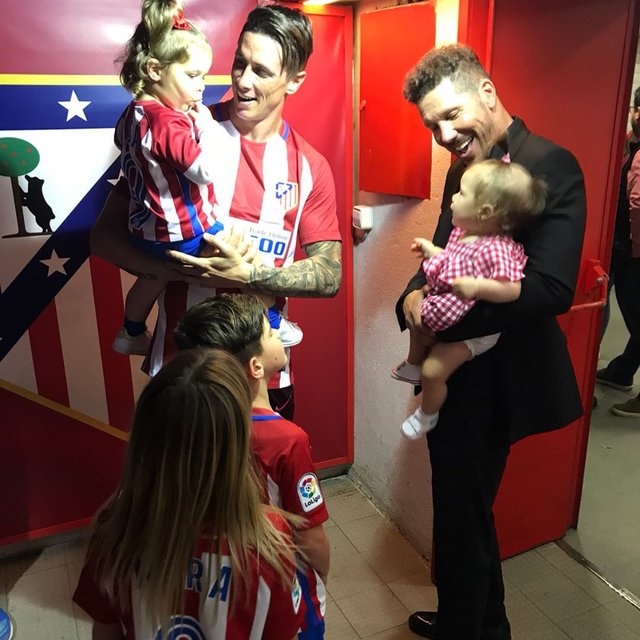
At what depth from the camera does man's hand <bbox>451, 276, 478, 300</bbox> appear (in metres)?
1.45

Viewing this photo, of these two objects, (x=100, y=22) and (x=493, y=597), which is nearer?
(x=493, y=597)

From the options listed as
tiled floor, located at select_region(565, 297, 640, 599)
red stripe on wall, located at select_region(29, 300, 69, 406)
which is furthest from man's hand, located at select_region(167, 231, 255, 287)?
tiled floor, located at select_region(565, 297, 640, 599)

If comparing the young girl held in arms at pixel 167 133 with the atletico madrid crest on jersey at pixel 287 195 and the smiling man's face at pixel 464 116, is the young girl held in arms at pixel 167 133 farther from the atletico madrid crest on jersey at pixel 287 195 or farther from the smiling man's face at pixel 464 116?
the smiling man's face at pixel 464 116

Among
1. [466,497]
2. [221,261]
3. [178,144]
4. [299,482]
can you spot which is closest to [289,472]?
[299,482]

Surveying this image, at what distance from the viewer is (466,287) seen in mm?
1453

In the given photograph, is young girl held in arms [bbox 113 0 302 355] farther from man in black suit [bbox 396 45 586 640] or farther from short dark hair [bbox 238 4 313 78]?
man in black suit [bbox 396 45 586 640]

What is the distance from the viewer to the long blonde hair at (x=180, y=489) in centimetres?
105

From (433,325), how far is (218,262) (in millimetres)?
543

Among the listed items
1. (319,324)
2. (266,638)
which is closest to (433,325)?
(266,638)

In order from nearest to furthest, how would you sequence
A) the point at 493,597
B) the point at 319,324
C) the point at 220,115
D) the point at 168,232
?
the point at 168,232
the point at 220,115
the point at 493,597
the point at 319,324

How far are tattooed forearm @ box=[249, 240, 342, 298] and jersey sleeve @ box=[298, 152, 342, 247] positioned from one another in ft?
0.08

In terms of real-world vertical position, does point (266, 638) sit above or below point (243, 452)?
below

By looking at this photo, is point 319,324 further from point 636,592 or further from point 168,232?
point 636,592

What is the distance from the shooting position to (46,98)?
2082 mm
